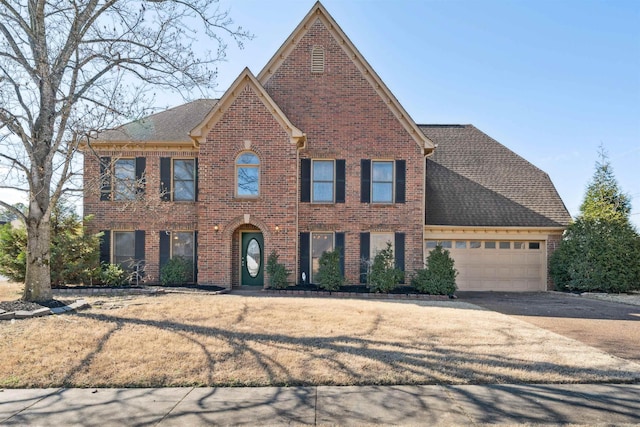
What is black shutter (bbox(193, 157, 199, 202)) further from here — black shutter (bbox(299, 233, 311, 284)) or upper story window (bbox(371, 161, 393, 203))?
upper story window (bbox(371, 161, 393, 203))

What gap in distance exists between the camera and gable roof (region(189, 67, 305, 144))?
556 inches

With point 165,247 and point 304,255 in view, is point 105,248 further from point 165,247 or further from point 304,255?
point 304,255

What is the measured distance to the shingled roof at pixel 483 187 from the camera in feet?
53.5

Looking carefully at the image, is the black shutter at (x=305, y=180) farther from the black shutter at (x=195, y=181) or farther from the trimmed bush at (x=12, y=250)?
the trimmed bush at (x=12, y=250)

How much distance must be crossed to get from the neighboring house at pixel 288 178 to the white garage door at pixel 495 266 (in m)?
0.93

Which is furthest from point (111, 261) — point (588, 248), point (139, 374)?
point (588, 248)

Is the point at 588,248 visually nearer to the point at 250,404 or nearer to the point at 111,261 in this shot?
the point at 250,404

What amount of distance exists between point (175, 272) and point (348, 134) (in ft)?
26.4

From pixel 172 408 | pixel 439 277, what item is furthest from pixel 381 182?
pixel 172 408

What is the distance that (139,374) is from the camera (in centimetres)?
539

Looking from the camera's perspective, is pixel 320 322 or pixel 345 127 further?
pixel 345 127

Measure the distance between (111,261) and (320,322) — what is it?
33.8 feet

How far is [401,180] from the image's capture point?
15125 mm

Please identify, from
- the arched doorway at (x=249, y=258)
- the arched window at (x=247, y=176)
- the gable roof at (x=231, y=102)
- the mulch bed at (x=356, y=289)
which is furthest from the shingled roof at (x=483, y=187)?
the arched window at (x=247, y=176)
